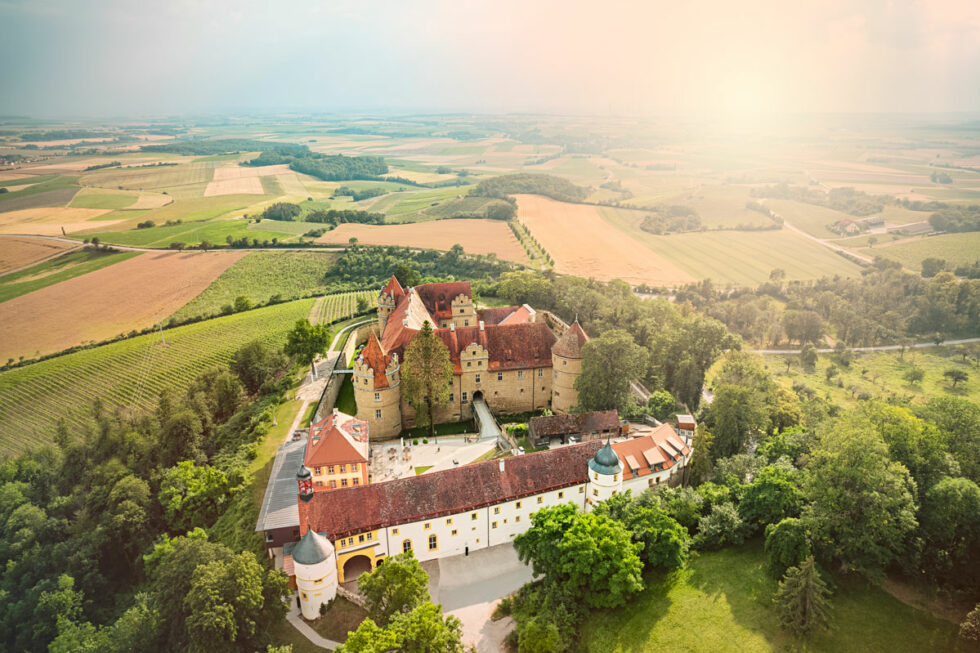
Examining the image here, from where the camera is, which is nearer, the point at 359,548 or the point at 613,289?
the point at 359,548

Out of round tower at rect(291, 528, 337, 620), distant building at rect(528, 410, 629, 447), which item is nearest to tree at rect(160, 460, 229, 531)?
round tower at rect(291, 528, 337, 620)

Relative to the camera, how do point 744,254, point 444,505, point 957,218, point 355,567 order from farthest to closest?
point 744,254
point 957,218
point 444,505
point 355,567

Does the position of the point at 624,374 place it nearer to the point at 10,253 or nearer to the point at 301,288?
the point at 301,288

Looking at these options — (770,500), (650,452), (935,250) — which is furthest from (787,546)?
(935,250)

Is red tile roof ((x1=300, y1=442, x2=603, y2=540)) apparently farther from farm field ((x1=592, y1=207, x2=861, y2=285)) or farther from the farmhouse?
farm field ((x1=592, y1=207, x2=861, y2=285))

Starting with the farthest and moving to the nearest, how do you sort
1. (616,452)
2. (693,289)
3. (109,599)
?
(693,289) < (109,599) < (616,452)

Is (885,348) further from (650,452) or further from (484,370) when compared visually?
(484,370)

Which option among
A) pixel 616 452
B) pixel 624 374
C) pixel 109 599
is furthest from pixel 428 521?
pixel 109 599
